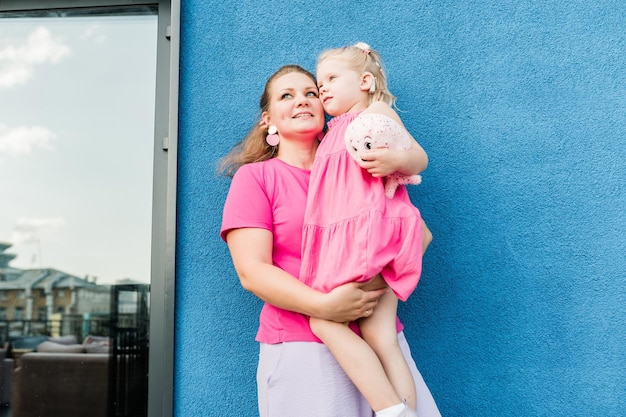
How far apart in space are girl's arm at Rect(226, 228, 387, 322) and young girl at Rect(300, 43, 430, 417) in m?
0.04

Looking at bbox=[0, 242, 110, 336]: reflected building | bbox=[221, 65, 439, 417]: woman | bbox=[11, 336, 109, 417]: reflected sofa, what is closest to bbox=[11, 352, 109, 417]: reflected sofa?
bbox=[11, 336, 109, 417]: reflected sofa

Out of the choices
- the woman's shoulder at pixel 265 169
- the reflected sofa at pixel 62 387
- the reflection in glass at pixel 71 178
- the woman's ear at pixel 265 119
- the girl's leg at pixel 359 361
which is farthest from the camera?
the reflection in glass at pixel 71 178

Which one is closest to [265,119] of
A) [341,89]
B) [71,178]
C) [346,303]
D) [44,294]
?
[341,89]

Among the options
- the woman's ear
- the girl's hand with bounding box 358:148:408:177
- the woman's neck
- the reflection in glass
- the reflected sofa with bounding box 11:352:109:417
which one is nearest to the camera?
the girl's hand with bounding box 358:148:408:177

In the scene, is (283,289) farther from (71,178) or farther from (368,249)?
(71,178)

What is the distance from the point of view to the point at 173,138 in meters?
2.27

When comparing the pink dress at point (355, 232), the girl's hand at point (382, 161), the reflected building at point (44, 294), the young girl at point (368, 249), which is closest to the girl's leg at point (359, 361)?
the young girl at point (368, 249)

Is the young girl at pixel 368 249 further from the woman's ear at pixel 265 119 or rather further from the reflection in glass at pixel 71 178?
the reflection in glass at pixel 71 178

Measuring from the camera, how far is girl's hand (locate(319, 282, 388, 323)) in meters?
1.57

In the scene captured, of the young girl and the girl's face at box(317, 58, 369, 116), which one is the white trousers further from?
the girl's face at box(317, 58, 369, 116)

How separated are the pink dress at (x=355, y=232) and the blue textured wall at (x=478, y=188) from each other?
596 mm

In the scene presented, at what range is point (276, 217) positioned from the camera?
1.78 meters

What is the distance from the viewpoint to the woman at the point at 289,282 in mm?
1598

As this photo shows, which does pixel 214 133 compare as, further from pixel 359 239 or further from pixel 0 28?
pixel 0 28
